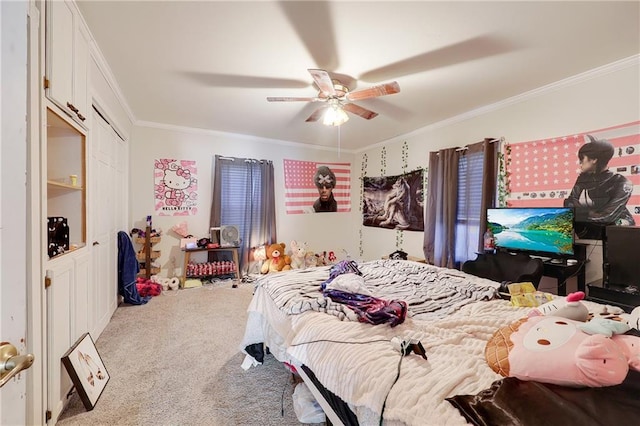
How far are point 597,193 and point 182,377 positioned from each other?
3712 millimetres

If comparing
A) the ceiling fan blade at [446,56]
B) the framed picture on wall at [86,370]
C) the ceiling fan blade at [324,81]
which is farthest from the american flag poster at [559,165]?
the framed picture on wall at [86,370]

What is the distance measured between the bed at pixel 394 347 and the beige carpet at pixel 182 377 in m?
0.24

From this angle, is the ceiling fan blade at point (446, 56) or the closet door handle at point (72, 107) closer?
the closet door handle at point (72, 107)

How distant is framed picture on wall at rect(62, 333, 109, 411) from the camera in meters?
1.49

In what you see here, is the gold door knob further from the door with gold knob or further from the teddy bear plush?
the teddy bear plush

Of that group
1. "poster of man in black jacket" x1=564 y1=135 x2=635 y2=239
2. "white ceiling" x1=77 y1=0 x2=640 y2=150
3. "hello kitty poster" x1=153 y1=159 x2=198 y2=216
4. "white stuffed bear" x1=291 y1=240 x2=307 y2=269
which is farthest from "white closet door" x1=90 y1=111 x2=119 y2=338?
"poster of man in black jacket" x1=564 y1=135 x2=635 y2=239

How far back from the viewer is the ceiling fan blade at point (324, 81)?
193 cm

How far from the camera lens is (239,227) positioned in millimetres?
4414

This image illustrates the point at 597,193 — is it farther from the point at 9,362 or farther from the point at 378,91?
the point at 9,362

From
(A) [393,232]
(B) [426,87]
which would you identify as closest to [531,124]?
(B) [426,87]

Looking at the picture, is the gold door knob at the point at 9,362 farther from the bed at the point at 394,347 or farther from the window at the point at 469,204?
the window at the point at 469,204

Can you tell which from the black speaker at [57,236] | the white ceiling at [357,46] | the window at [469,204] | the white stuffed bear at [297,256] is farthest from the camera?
the white stuffed bear at [297,256]

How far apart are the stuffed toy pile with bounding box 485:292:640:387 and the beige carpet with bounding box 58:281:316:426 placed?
3.83 feet

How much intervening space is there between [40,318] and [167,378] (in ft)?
3.16
